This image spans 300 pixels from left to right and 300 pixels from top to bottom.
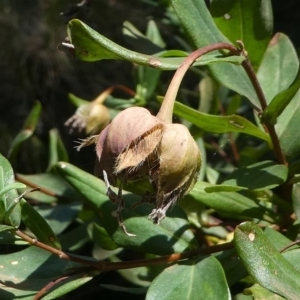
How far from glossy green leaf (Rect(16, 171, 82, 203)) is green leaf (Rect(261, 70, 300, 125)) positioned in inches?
15.7

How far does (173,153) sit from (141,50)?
0.51 metres

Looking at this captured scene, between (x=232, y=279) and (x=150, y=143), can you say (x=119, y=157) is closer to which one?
(x=150, y=143)

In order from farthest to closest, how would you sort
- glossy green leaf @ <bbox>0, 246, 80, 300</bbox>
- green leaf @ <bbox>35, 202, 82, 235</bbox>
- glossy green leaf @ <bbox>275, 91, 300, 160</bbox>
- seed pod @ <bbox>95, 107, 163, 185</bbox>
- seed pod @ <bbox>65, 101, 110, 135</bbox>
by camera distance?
seed pod @ <bbox>65, 101, 110, 135</bbox>
green leaf @ <bbox>35, 202, 82, 235</bbox>
glossy green leaf @ <bbox>275, 91, 300, 160</bbox>
glossy green leaf @ <bbox>0, 246, 80, 300</bbox>
seed pod @ <bbox>95, 107, 163, 185</bbox>

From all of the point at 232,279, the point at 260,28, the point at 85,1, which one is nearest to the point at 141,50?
the point at 85,1

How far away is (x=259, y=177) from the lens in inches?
32.2

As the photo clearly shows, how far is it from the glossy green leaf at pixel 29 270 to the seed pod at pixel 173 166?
0.19 m

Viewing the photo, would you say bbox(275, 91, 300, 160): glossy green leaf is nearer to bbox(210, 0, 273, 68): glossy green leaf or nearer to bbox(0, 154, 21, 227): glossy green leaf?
bbox(210, 0, 273, 68): glossy green leaf

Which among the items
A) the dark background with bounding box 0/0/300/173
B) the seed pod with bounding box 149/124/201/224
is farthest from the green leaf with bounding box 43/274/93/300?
the dark background with bounding box 0/0/300/173

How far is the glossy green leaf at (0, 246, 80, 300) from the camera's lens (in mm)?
748

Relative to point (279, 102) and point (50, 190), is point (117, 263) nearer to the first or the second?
point (279, 102)

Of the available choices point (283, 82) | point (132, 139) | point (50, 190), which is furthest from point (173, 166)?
point (50, 190)

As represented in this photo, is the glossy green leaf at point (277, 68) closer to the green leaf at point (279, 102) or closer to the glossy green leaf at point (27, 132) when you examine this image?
the green leaf at point (279, 102)

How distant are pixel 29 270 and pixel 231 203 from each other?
0.85 feet

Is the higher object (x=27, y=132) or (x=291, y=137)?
(x=291, y=137)
